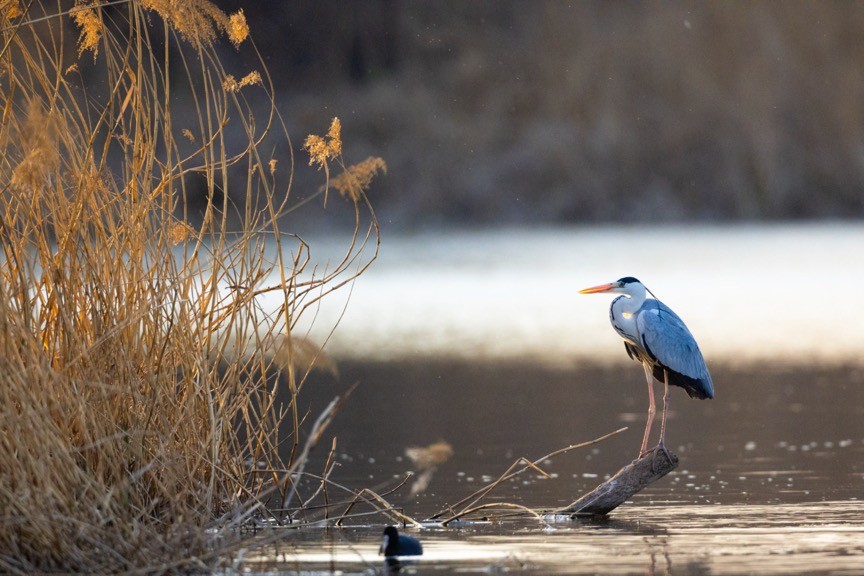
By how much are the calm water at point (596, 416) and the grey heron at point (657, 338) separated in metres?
0.52

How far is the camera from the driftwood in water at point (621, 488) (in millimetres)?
6199

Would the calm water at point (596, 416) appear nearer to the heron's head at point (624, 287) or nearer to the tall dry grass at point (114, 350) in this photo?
the tall dry grass at point (114, 350)

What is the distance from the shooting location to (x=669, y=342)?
655 centimetres

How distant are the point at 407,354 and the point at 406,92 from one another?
25.0m

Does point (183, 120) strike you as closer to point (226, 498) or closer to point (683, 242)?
point (683, 242)

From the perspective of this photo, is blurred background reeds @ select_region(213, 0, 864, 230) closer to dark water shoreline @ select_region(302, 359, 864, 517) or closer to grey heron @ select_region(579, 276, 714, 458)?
dark water shoreline @ select_region(302, 359, 864, 517)

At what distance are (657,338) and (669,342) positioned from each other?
53mm

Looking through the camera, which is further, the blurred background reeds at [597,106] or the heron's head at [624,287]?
the blurred background reeds at [597,106]

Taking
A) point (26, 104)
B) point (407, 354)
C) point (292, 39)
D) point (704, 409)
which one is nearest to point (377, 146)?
point (292, 39)

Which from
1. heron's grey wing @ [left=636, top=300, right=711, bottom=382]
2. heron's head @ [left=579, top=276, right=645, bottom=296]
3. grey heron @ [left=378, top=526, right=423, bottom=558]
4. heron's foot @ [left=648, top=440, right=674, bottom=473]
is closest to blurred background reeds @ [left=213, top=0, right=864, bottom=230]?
heron's head @ [left=579, top=276, right=645, bottom=296]

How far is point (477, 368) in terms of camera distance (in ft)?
46.2

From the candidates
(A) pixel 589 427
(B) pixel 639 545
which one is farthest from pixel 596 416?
(B) pixel 639 545

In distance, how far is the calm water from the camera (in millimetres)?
5461

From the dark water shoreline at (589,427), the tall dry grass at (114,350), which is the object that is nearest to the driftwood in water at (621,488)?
the dark water shoreline at (589,427)
